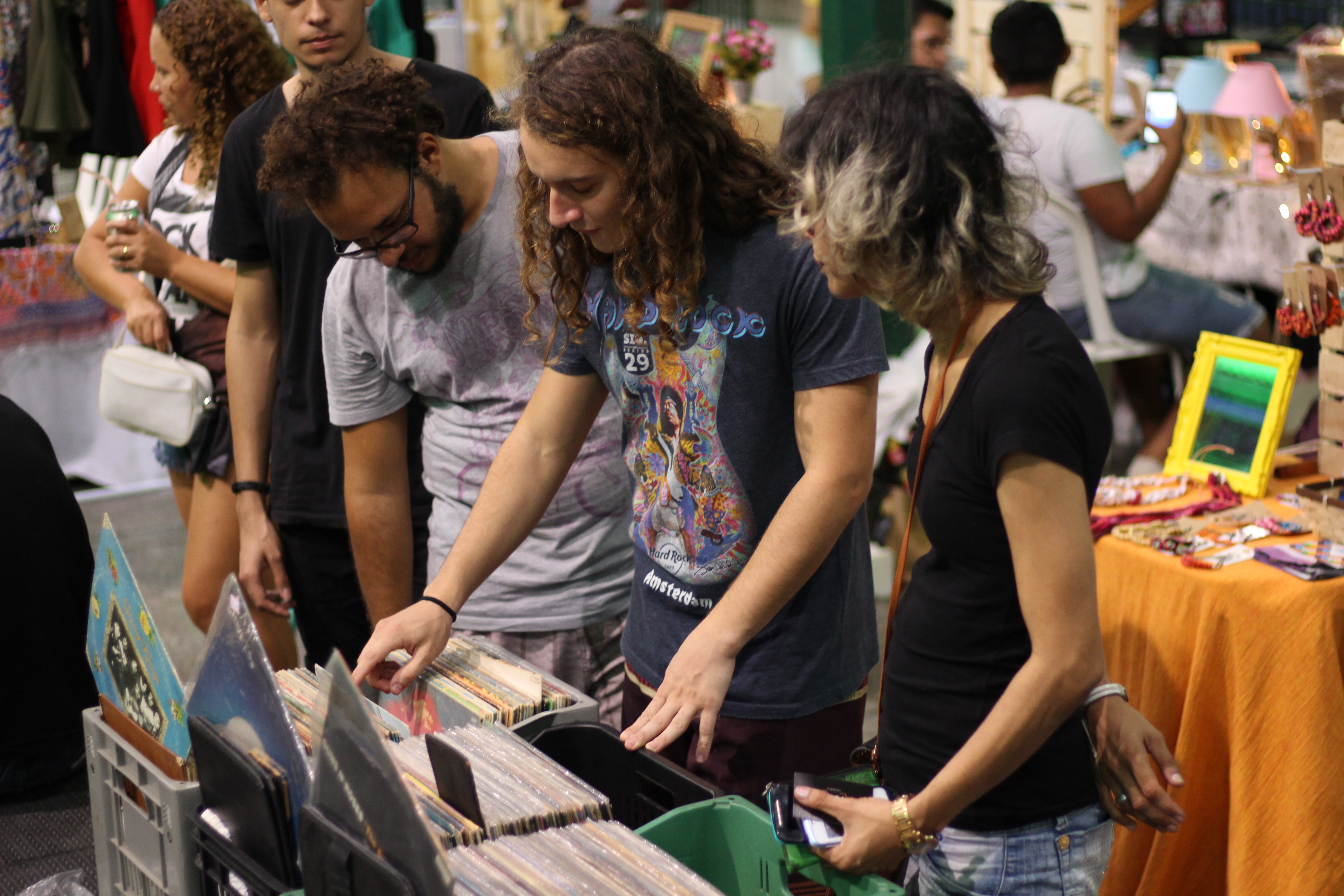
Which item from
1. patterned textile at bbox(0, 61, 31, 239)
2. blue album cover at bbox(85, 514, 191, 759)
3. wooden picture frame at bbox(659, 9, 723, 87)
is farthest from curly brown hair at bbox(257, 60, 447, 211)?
wooden picture frame at bbox(659, 9, 723, 87)

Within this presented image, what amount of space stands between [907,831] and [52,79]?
425 cm

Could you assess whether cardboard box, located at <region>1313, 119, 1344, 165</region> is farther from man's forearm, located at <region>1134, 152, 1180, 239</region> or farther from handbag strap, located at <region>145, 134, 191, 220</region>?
handbag strap, located at <region>145, 134, 191, 220</region>

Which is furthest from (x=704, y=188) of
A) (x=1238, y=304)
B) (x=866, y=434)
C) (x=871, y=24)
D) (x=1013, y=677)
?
(x=1238, y=304)

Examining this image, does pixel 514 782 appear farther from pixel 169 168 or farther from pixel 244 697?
pixel 169 168

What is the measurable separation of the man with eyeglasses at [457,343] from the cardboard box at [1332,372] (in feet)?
4.35

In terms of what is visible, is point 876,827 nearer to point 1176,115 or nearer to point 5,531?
point 5,531

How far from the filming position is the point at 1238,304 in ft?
13.3

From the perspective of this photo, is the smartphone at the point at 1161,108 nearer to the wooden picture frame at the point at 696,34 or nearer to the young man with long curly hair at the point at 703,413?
the wooden picture frame at the point at 696,34

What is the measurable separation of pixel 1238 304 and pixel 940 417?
3.31 meters

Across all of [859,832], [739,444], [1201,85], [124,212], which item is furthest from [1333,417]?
[1201,85]

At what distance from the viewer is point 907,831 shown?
1105mm

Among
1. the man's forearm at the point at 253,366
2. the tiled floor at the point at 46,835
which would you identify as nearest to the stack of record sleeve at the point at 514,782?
the tiled floor at the point at 46,835

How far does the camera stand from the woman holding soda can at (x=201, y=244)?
2.66 m

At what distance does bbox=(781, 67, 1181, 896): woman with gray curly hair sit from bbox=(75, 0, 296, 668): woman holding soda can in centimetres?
179
